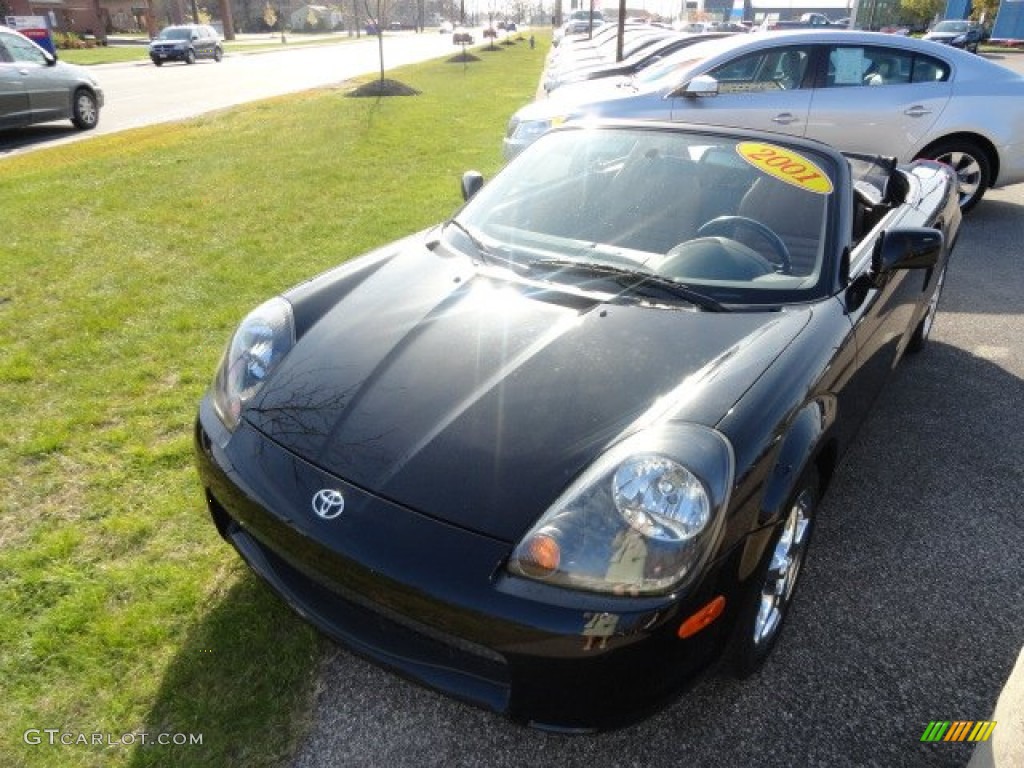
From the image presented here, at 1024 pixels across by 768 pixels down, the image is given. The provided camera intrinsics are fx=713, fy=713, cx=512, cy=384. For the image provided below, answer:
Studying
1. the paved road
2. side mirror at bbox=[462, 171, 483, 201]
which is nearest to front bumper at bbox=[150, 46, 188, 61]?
the paved road

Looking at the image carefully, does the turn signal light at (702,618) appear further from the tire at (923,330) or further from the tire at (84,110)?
the tire at (84,110)

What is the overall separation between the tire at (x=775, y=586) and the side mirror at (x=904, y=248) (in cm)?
87

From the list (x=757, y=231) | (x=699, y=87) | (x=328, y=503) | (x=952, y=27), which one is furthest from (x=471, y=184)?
(x=952, y=27)

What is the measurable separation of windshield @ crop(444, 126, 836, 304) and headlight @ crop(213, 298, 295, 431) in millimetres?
790

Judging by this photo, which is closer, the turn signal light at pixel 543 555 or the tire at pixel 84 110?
the turn signal light at pixel 543 555

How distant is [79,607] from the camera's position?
2291mm

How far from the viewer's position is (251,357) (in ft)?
7.55

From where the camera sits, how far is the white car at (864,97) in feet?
21.3

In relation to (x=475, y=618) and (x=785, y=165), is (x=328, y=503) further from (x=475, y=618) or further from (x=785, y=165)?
(x=785, y=165)

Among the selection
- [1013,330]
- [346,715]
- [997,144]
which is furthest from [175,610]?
[997,144]

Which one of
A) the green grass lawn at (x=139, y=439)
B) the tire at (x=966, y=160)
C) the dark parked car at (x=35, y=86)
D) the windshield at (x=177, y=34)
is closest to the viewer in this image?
the green grass lawn at (x=139, y=439)

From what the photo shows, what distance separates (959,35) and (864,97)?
1236 inches

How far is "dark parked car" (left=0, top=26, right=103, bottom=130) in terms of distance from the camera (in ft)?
31.0

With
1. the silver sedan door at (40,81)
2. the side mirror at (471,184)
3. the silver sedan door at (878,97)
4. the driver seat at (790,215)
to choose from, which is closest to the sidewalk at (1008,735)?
the driver seat at (790,215)
